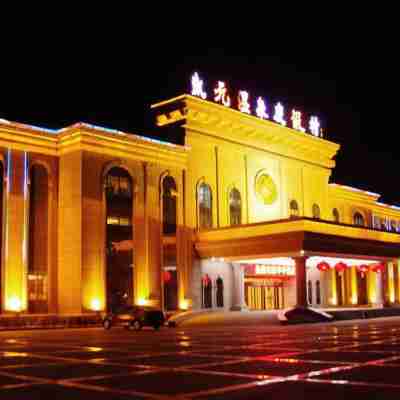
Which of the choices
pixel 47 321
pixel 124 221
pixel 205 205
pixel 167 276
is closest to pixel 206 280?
pixel 167 276

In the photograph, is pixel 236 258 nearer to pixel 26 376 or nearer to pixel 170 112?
pixel 170 112

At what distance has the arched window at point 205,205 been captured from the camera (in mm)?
45281

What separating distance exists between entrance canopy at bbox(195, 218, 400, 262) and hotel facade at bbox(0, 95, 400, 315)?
0.27 feet

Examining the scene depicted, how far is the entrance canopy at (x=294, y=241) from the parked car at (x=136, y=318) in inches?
394

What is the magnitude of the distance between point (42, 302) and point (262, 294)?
19.9m

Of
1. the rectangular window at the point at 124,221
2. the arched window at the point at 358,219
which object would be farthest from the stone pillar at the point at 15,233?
the arched window at the point at 358,219

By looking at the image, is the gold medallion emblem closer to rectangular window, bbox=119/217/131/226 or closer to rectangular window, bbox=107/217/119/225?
rectangular window, bbox=119/217/131/226

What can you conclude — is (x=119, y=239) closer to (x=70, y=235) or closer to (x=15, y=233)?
(x=70, y=235)

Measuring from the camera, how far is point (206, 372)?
12.4 meters

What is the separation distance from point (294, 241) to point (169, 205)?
9.26 m

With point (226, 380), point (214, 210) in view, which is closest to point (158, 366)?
point (226, 380)

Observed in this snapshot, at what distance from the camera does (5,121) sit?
117 feet

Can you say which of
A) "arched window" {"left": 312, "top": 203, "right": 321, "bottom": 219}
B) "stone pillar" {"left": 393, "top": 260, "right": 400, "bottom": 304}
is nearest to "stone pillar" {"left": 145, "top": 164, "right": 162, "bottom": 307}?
"arched window" {"left": 312, "top": 203, "right": 321, "bottom": 219}

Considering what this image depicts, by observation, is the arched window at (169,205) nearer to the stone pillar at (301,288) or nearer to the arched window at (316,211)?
the stone pillar at (301,288)
